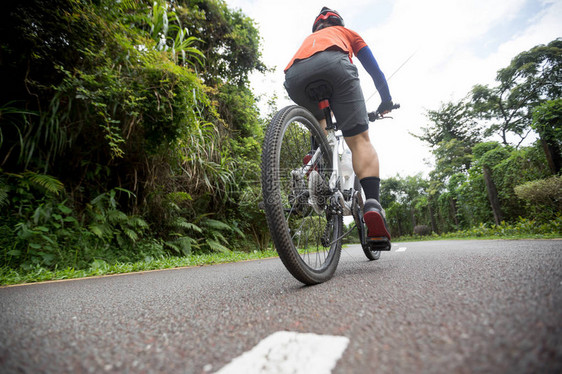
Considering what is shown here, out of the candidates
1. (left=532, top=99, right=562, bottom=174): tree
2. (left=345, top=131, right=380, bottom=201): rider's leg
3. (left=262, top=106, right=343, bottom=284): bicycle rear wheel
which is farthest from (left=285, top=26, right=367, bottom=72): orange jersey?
(left=532, top=99, right=562, bottom=174): tree

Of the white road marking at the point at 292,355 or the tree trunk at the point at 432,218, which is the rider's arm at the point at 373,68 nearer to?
the white road marking at the point at 292,355

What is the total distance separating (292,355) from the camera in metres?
0.57

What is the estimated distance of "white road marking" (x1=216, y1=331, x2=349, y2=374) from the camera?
514 millimetres

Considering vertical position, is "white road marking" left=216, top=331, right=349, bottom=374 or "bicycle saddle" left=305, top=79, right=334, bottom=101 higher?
"bicycle saddle" left=305, top=79, right=334, bottom=101

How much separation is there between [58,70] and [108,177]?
4.57ft

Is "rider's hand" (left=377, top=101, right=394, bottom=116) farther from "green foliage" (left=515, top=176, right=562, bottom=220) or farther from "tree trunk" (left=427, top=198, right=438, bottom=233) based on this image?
"tree trunk" (left=427, top=198, right=438, bottom=233)

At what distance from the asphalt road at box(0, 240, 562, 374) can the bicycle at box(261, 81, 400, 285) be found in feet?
1.41

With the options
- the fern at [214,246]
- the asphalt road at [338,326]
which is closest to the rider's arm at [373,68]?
the asphalt road at [338,326]

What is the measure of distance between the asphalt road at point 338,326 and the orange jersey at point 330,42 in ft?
5.00

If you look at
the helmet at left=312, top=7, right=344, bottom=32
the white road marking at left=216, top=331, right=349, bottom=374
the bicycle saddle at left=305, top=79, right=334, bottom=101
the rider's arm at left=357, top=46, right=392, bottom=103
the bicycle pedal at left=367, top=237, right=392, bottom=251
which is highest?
the helmet at left=312, top=7, right=344, bottom=32

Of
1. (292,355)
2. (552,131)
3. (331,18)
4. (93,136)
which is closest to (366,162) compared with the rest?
(331,18)

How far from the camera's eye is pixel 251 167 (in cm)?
553

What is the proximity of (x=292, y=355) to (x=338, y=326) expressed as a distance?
20cm

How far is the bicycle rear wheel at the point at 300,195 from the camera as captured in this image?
1.27m
